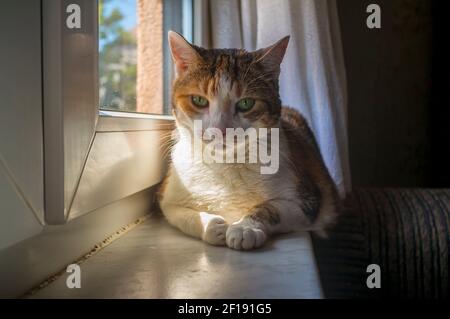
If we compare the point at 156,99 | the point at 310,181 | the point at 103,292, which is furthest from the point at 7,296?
the point at 310,181

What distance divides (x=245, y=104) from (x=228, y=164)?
0.32 ft

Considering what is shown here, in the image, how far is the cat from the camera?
0.60 metres

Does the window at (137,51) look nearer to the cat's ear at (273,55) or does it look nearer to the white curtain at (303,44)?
the white curtain at (303,44)

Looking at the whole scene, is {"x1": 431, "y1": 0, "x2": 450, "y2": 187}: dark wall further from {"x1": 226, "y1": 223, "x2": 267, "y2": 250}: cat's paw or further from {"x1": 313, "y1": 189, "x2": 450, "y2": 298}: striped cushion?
{"x1": 226, "y1": 223, "x2": 267, "y2": 250}: cat's paw

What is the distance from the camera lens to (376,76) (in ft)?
2.61

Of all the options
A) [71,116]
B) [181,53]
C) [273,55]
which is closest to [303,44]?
[273,55]

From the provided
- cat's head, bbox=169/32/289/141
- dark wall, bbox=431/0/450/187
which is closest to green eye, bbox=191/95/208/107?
cat's head, bbox=169/32/289/141

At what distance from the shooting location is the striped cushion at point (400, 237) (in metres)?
0.75

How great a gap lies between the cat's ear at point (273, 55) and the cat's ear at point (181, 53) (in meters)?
0.10

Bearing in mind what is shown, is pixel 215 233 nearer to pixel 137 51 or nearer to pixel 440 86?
pixel 137 51

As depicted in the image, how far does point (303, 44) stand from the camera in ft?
2.35

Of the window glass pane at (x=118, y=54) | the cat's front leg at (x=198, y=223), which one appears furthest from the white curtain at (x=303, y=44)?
the cat's front leg at (x=198, y=223)

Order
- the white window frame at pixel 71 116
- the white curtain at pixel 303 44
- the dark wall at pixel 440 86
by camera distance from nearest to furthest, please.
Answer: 1. the white window frame at pixel 71 116
2. the white curtain at pixel 303 44
3. the dark wall at pixel 440 86
